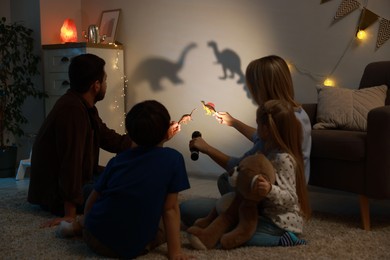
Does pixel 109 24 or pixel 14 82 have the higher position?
pixel 109 24

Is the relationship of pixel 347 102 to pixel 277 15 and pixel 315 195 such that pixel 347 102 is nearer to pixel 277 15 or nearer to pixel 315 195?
pixel 315 195

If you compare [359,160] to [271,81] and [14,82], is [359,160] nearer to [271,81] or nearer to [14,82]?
[271,81]

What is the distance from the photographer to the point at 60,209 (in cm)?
237

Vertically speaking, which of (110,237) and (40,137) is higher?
(40,137)

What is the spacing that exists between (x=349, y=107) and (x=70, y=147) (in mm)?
1419

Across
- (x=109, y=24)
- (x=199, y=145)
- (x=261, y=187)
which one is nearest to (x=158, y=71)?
(x=109, y=24)

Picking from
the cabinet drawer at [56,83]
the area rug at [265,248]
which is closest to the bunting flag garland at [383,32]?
the area rug at [265,248]

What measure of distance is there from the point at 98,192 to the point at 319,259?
2.72 feet

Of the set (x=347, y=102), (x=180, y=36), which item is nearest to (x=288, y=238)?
(x=347, y=102)

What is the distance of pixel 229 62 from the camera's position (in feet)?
11.3

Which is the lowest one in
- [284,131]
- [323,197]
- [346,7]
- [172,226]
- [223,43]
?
[323,197]

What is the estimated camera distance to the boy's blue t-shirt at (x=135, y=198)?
65.1 inches

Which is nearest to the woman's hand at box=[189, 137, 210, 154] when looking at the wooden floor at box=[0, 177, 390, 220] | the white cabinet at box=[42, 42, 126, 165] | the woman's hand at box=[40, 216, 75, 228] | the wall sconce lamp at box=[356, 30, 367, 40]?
the woman's hand at box=[40, 216, 75, 228]

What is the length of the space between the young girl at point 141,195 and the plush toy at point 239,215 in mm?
156
